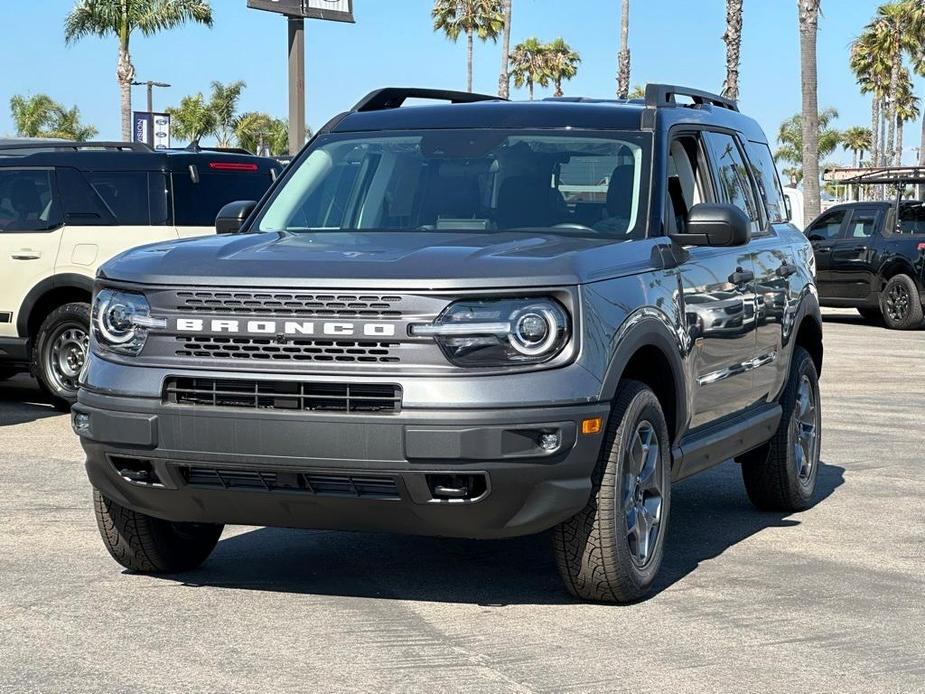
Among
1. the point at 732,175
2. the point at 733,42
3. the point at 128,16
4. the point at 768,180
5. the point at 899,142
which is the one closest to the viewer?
the point at 732,175

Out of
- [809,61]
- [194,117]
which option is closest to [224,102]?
[194,117]

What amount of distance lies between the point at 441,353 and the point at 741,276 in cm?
246

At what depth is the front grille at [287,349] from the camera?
5.70 metres

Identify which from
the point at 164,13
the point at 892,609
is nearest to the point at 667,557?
the point at 892,609

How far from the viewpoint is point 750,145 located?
28.8 feet

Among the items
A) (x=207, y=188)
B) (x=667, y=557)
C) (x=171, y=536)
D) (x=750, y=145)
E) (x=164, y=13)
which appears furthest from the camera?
(x=164, y=13)

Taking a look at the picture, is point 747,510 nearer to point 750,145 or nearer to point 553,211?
point 750,145

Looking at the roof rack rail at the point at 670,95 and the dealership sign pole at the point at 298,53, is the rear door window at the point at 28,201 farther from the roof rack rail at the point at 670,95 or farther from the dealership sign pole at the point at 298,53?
the roof rack rail at the point at 670,95

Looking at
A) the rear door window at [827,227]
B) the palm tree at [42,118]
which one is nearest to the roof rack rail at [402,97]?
the rear door window at [827,227]

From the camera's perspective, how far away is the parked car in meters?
13.0

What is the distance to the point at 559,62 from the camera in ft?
318

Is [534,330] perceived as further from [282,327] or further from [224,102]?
[224,102]

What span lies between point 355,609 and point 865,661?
1.85 metres

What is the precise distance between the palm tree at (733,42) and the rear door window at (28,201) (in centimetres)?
2601
